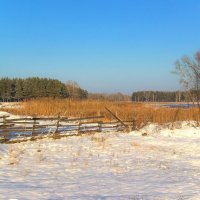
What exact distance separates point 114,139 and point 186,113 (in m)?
12.9

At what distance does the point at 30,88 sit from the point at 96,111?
63519 millimetres

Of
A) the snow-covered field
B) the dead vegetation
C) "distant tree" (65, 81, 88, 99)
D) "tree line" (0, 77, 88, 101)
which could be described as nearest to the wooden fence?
the snow-covered field

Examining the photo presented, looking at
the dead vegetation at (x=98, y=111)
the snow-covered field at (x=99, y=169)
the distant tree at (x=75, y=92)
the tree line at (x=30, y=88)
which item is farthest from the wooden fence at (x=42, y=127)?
the distant tree at (x=75, y=92)

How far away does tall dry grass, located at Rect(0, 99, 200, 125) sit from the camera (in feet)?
97.3

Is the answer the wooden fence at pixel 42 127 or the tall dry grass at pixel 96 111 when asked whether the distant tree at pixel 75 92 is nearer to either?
the tall dry grass at pixel 96 111

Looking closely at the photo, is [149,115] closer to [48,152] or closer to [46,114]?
[46,114]

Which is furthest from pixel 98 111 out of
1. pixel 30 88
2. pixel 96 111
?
pixel 30 88

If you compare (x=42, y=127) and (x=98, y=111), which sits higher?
(x=98, y=111)

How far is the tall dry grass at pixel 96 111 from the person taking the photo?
2966 cm

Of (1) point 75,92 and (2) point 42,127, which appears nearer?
(2) point 42,127

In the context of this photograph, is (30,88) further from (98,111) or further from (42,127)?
(42,127)

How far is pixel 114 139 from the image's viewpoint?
19.8 metres

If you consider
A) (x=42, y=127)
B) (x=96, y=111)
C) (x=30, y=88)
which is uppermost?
(x=30, y=88)

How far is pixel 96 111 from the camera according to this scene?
32312 millimetres
